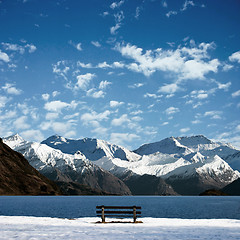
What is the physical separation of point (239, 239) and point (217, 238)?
1764 millimetres

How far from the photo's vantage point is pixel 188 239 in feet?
91.1

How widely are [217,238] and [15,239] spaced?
54.3 feet

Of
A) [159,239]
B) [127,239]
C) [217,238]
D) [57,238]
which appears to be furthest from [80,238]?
A: [217,238]

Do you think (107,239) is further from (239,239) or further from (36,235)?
(239,239)

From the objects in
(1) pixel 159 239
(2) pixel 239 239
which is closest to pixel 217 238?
(2) pixel 239 239

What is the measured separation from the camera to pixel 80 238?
92.1 ft

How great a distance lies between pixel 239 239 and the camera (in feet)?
93.2

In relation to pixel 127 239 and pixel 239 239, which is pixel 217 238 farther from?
pixel 127 239

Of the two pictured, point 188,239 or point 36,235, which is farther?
point 36,235

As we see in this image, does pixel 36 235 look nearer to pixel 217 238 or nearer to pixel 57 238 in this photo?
pixel 57 238

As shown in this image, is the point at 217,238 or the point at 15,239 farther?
the point at 217,238

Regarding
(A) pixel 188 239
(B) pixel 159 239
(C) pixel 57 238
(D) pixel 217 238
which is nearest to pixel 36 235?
(C) pixel 57 238

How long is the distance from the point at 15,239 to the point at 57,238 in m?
3.28

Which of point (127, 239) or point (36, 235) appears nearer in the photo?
point (127, 239)
